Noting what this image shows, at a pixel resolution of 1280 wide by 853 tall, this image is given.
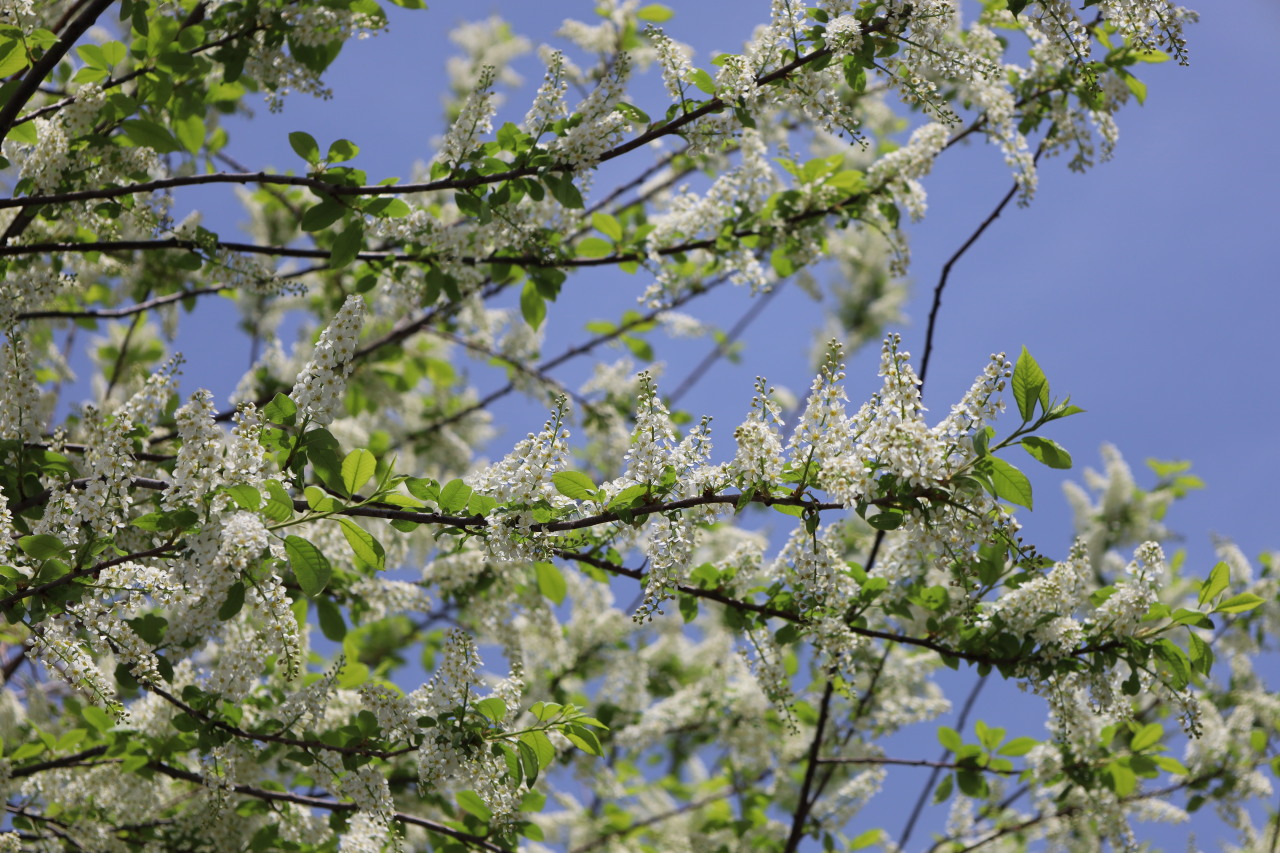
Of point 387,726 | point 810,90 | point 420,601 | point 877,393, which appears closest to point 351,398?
point 420,601

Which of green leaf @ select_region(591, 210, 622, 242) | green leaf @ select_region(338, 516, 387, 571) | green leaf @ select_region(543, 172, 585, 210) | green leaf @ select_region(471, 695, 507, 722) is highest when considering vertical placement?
green leaf @ select_region(591, 210, 622, 242)

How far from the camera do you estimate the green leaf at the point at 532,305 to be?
14.6 ft

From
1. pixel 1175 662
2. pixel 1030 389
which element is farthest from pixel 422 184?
pixel 1175 662

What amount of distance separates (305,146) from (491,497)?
1.76 metres

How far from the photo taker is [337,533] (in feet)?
14.1

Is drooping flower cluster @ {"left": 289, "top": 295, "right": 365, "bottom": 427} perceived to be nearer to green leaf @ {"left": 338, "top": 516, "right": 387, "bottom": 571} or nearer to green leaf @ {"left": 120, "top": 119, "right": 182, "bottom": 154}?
green leaf @ {"left": 338, "top": 516, "right": 387, "bottom": 571}

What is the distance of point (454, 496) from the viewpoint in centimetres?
265

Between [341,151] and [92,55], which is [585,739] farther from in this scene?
[92,55]

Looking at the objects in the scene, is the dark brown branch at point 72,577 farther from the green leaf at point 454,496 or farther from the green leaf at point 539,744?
the green leaf at point 539,744

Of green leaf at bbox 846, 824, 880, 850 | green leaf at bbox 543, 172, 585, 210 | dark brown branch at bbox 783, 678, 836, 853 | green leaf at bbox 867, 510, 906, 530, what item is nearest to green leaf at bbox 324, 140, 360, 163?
green leaf at bbox 543, 172, 585, 210

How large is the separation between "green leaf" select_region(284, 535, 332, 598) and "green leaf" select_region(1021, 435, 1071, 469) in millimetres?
1911

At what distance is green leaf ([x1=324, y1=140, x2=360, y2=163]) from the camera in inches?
139

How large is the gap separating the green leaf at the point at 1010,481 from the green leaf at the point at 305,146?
104 inches

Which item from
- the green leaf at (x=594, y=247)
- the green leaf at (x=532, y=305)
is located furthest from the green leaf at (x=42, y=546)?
the green leaf at (x=594, y=247)
